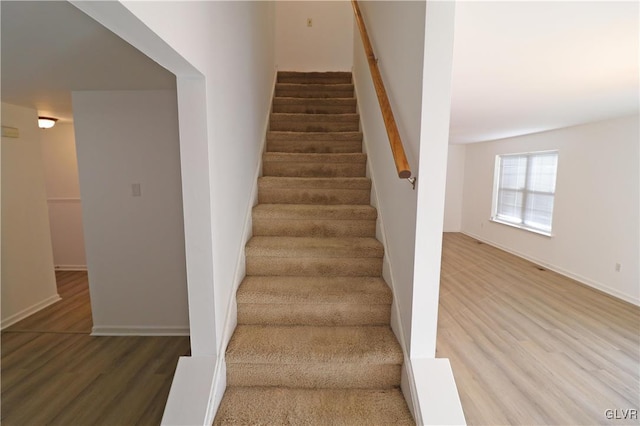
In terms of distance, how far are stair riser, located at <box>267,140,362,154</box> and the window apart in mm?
3776

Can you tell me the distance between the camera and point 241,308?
179cm


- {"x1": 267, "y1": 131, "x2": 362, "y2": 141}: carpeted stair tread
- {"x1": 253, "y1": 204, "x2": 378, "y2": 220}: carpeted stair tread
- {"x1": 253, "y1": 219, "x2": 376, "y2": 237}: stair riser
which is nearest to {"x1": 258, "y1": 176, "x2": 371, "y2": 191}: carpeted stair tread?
{"x1": 253, "y1": 204, "x2": 378, "y2": 220}: carpeted stair tread

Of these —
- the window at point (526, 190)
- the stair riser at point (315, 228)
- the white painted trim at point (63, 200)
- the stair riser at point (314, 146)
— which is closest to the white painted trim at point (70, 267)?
the white painted trim at point (63, 200)

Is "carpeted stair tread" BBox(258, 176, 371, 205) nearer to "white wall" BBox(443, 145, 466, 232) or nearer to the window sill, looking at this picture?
the window sill

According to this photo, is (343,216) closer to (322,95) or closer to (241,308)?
(241,308)

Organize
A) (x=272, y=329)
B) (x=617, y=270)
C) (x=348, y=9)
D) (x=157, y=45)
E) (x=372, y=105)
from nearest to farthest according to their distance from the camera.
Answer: (x=157, y=45)
(x=272, y=329)
(x=372, y=105)
(x=617, y=270)
(x=348, y=9)

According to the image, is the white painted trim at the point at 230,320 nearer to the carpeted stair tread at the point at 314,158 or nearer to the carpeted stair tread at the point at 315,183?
the carpeted stair tread at the point at 315,183

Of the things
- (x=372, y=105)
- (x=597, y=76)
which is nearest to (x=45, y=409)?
(x=372, y=105)

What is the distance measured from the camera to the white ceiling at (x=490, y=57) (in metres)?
1.43

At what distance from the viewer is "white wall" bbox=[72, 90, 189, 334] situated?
254 cm

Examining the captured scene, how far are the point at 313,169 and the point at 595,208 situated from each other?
3905 millimetres

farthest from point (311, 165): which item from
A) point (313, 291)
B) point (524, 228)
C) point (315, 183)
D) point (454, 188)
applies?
point (454, 188)

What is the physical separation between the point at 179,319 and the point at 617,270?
5024 mm

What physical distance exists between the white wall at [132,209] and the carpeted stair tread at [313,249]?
3.26 feet
